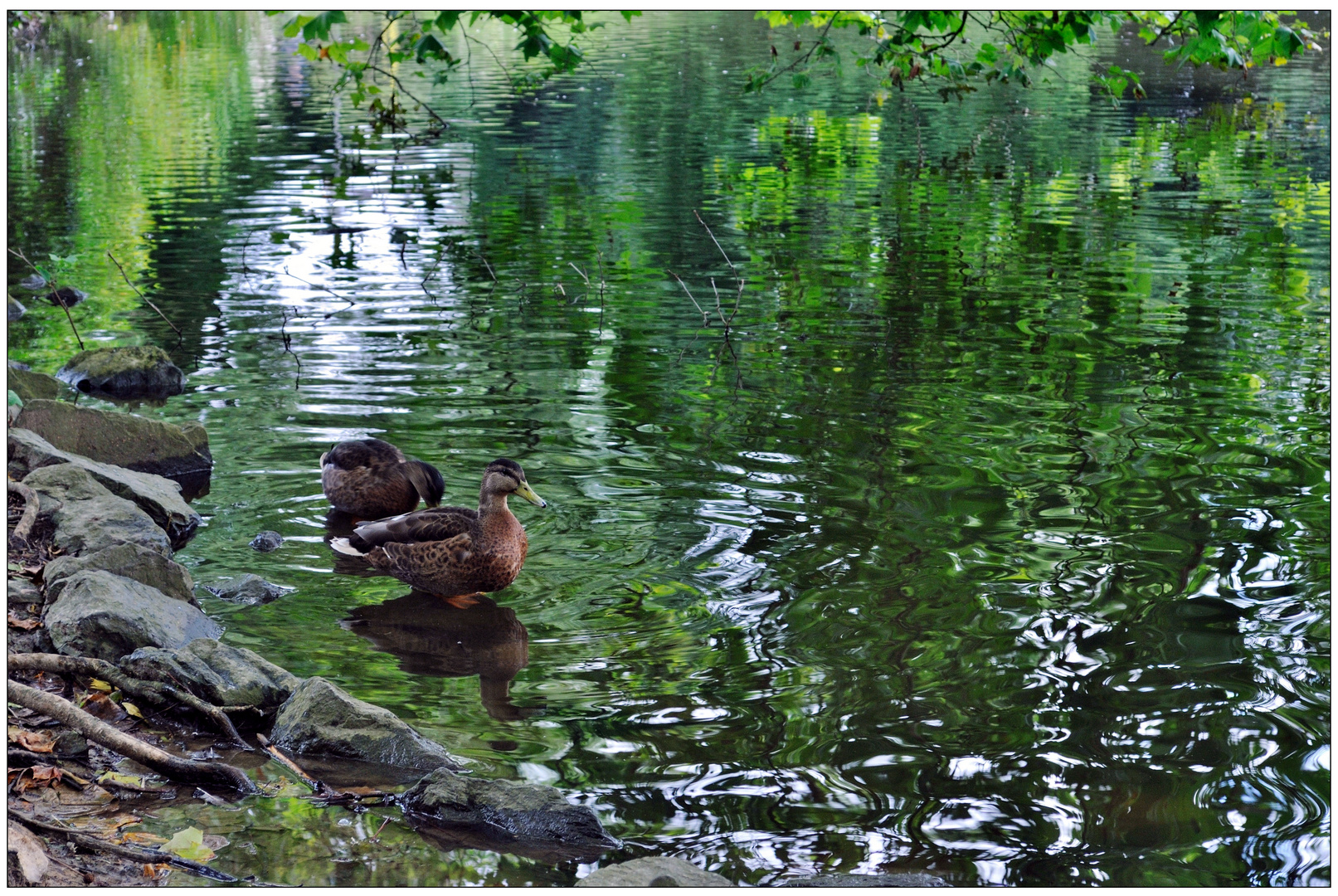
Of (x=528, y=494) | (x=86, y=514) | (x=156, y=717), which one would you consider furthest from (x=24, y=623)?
(x=528, y=494)

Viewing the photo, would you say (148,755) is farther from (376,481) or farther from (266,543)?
(376,481)

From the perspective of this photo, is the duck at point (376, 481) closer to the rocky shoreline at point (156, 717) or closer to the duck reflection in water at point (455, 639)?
the rocky shoreline at point (156, 717)

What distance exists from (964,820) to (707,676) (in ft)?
5.42

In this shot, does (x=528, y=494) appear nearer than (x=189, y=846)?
No

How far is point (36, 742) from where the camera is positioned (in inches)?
202

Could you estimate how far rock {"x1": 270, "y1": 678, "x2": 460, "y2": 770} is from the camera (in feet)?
17.7

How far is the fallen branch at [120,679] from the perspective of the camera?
556cm

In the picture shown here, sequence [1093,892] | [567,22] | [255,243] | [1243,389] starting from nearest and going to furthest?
1. [1093,892]
2. [1243,389]
3. [567,22]
4. [255,243]

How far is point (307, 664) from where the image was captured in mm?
6484

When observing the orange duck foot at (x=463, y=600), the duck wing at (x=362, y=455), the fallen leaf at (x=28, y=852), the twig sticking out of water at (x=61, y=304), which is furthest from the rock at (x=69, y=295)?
the fallen leaf at (x=28, y=852)

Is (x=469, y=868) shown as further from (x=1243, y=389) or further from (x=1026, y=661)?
(x=1243, y=389)

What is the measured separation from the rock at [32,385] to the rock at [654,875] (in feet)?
26.9

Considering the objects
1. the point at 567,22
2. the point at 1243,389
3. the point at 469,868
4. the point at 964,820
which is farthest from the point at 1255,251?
the point at 469,868

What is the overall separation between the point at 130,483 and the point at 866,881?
243 inches
